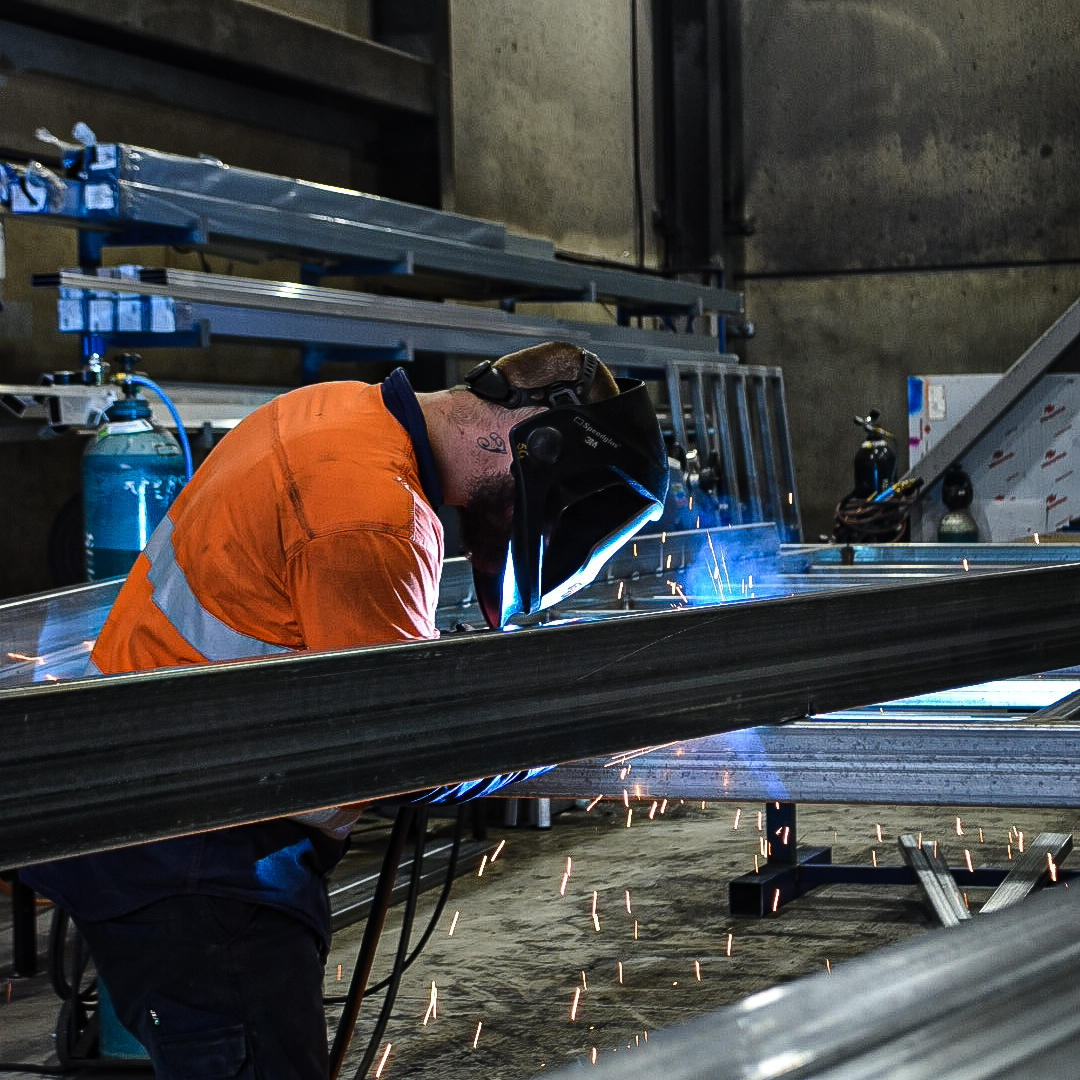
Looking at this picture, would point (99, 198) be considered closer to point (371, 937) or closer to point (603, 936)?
point (603, 936)

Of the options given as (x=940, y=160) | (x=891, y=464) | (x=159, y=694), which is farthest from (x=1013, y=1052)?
(x=940, y=160)

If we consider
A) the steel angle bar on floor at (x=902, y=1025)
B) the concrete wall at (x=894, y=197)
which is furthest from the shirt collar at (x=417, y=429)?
the concrete wall at (x=894, y=197)

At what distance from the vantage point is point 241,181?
5441 millimetres

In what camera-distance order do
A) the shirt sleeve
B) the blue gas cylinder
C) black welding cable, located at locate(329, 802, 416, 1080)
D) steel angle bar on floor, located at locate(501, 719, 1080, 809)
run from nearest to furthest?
the shirt sleeve
steel angle bar on floor, located at locate(501, 719, 1080, 809)
black welding cable, located at locate(329, 802, 416, 1080)
the blue gas cylinder

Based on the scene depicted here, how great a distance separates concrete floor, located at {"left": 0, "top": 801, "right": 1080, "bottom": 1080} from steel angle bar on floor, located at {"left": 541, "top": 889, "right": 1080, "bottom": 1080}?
205 centimetres

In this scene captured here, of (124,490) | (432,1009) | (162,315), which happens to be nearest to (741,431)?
(162,315)

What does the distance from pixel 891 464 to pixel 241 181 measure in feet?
14.8

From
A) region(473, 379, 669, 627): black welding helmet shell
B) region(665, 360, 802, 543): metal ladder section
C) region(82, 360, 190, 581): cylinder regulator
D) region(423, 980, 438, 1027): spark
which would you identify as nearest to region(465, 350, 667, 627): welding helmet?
region(473, 379, 669, 627): black welding helmet shell

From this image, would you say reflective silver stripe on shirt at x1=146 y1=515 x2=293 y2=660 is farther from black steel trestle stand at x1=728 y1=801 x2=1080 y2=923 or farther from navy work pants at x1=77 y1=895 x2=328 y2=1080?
black steel trestle stand at x1=728 y1=801 x2=1080 y2=923

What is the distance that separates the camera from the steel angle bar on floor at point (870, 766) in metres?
1.64

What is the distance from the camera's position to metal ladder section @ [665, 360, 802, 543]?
7.80m

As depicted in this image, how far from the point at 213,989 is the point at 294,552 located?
44 centimetres

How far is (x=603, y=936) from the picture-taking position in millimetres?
3713

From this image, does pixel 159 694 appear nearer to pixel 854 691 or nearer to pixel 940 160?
pixel 854 691
